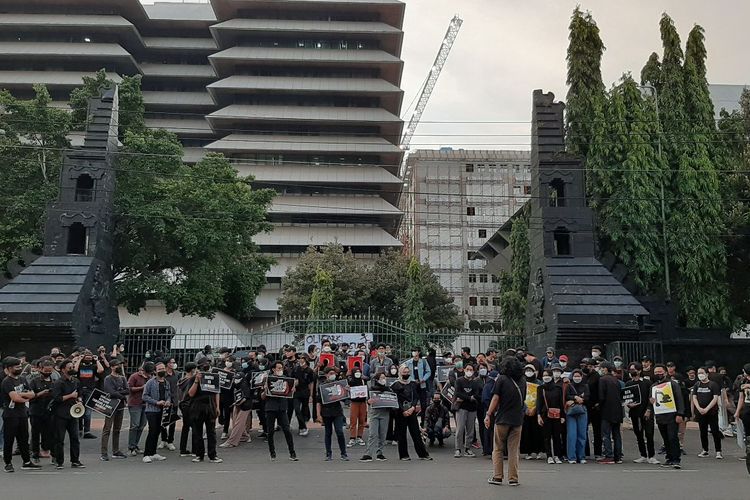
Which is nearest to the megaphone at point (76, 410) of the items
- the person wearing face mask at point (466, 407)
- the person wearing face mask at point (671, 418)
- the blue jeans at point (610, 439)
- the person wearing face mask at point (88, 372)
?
the person wearing face mask at point (88, 372)

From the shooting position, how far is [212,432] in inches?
508

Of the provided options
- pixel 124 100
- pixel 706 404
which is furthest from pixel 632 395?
pixel 124 100

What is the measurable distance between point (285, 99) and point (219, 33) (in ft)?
30.8

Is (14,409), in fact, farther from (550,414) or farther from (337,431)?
(550,414)

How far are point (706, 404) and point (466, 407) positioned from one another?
15.8 ft

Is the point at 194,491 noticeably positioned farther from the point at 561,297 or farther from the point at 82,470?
the point at 561,297

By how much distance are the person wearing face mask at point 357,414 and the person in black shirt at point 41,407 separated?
5.65 m

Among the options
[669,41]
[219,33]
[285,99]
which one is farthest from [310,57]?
[669,41]

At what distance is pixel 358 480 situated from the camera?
35.2 ft

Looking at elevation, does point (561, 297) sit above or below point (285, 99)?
below

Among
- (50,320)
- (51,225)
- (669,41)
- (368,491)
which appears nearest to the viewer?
(368,491)

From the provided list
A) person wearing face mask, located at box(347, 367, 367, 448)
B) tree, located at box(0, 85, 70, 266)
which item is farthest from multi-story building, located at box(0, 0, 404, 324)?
person wearing face mask, located at box(347, 367, 367, 448)

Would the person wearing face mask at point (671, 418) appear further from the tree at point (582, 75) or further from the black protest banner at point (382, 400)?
the tree at point (582, 75)

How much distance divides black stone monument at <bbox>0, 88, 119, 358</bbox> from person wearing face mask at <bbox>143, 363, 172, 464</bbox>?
8.33m
